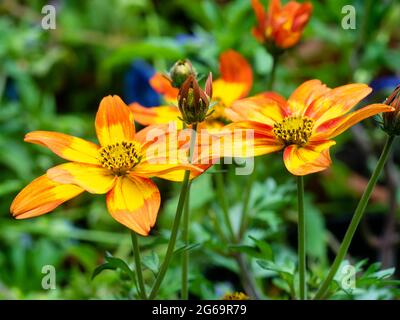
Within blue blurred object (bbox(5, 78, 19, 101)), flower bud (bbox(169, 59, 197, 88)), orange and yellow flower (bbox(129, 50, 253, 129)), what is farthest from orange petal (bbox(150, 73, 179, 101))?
blue blurred object (bbox(5, 78, 19, 101))

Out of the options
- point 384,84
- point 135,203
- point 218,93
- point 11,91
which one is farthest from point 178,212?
point 11,91

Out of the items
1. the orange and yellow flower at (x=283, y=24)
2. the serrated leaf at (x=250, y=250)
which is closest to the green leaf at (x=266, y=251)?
the serrated leaf at (x=250, y=250)

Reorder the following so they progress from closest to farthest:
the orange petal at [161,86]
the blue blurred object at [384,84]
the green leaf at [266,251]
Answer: the green leaf at [266,251] < the orange petal at [161,86] < the blue blurred object at [384,84]

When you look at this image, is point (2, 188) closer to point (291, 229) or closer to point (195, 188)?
point (195, 188)

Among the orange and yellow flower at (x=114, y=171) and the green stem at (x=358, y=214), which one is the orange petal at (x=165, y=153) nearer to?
the orange and yellow flower at (x=114, y=171)

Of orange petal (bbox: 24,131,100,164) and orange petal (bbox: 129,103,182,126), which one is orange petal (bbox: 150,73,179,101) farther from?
orange petal (bbox: 24,131,100,164)
